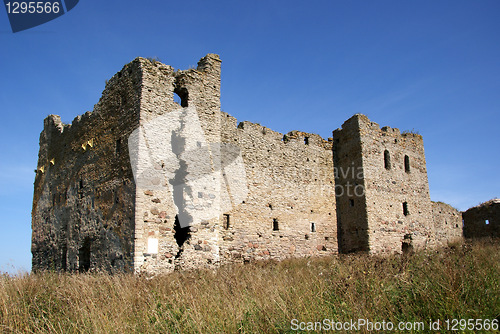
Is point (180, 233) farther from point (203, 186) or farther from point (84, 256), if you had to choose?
point (84, 256)

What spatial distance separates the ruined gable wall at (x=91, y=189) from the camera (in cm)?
973

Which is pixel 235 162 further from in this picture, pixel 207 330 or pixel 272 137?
pixel 207 330

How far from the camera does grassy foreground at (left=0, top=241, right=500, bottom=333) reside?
4.75 meters

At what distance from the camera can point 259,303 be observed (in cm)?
547

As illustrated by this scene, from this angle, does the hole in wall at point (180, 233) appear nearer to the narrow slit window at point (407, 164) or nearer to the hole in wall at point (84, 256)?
the hole in wall at point (84, 256)

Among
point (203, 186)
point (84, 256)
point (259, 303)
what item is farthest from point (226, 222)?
point (259, 303)

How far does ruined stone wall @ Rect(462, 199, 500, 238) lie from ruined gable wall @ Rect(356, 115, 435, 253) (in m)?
3.93

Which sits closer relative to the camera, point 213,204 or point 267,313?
point 267,313

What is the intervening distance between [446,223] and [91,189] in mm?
17351

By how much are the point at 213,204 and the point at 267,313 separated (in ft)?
18.5

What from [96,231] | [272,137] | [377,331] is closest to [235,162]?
[272,137]

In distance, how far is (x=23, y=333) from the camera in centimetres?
538

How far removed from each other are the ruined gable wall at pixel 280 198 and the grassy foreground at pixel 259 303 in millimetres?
5592

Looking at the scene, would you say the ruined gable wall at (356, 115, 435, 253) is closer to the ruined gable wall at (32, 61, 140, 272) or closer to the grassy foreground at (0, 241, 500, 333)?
the grassy foreground at (0, 241, 500, 333)
